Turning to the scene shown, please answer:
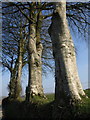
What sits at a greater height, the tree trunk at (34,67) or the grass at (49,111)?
the tree trunk at (34,67)

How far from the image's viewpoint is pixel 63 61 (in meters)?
6.03

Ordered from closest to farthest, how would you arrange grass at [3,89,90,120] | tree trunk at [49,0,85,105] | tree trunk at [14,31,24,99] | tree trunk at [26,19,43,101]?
grass at [3,89,90,120] < tree trunk at [49,0,85,105] < tree trunk at [26,19,43,101] < tree trunk at [14,31,24,99]

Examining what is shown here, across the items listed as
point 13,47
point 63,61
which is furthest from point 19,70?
point 63,61

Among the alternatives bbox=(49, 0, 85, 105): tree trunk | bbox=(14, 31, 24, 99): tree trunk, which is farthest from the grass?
bbox=(14, 31, 24, 99): tree trunk

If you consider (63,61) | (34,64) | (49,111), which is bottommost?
(49,111)

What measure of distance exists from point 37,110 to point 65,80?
6.06 ft

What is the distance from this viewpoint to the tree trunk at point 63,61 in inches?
223

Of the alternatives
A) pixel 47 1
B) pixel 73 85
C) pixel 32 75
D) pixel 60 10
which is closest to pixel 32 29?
pixel 47 1

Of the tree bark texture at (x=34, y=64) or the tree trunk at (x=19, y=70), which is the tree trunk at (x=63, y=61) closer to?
the tree bark texture at (x=34, y=64)

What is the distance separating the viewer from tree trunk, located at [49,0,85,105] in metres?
5.66

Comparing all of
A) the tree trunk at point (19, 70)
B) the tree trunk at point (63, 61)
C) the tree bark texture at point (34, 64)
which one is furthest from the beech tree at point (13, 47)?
the tree trunk at point (63, 61)

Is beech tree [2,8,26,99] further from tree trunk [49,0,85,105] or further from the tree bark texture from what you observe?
tree trunk [49,0,85,105]

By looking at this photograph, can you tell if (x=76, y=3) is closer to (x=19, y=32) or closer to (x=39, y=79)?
(x=39, y=79)

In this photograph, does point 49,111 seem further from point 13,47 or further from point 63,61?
point 13,47
